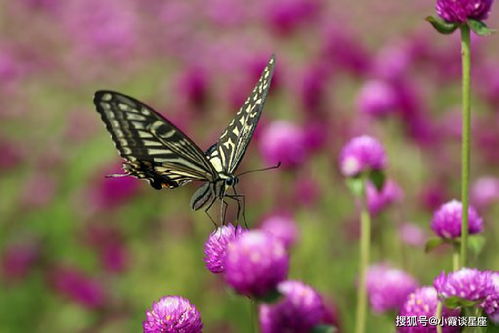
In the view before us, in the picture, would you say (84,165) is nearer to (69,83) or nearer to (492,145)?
(69,83)

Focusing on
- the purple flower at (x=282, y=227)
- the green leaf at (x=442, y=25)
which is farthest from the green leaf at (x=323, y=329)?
the purple flower at (x=282, y=227)

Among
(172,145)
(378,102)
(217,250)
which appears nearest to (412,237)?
(378,102)

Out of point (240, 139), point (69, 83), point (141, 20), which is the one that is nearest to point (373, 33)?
point (141, 20)

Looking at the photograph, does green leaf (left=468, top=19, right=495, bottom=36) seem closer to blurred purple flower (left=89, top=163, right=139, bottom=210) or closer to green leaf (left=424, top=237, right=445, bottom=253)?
green leaf (left=424, top=237, right=445, bottom=253)

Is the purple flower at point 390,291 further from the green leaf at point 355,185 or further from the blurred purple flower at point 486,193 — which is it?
the blurred purple flower at point 486,193

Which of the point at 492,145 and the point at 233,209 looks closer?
the point at 492,145
